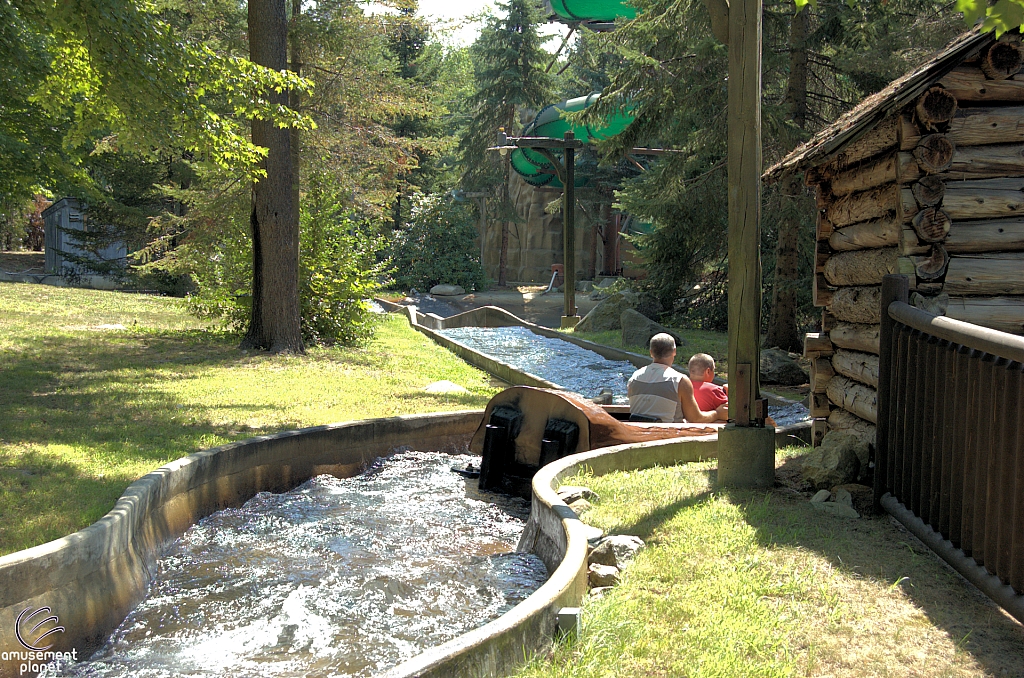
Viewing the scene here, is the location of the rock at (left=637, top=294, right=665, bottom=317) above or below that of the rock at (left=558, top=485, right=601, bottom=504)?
above

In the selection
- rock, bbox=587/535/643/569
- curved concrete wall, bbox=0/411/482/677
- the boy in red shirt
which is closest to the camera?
curved concrete wall, bbox=0/411/482/677

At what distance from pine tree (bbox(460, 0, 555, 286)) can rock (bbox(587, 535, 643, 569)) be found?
103 ft

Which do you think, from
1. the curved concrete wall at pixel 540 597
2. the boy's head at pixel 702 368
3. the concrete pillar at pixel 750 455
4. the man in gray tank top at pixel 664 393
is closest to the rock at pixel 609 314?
the boy's head at pixel 702 368

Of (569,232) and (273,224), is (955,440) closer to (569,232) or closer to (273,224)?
(273,224)

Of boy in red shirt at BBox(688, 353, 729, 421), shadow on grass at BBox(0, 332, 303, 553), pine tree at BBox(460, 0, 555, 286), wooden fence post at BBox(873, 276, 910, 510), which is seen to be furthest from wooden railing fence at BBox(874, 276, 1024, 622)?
pine tree at BBox(460, 0, 555, 286)

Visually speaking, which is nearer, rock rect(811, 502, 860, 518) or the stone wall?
rock rect(811, 502, 860, 518)

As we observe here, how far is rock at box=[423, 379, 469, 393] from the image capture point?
38.1ft

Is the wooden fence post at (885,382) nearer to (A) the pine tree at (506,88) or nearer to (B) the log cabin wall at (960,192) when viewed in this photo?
(B) the log cabin wall at (960,192)

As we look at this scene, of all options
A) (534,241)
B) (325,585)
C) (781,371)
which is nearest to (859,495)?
(325,585)

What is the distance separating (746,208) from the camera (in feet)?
19.9

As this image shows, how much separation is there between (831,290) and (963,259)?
167cm

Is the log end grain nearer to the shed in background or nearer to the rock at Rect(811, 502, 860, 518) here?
the rock at Rect(811, 502, 860, 518)

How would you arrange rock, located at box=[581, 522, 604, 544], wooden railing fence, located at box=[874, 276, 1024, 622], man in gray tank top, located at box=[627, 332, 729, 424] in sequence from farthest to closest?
man in gray tank top, located at box=[627, 332, 729, 424], rock, located at box=[581, 522, 604, 544], wooden railing fence, located at box=[874, 276, 1024, 622]

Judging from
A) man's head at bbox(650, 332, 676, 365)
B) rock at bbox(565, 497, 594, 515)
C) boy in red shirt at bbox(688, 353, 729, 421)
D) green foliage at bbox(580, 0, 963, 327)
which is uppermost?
green foliage at bbox(580, 0, 963, 327)
